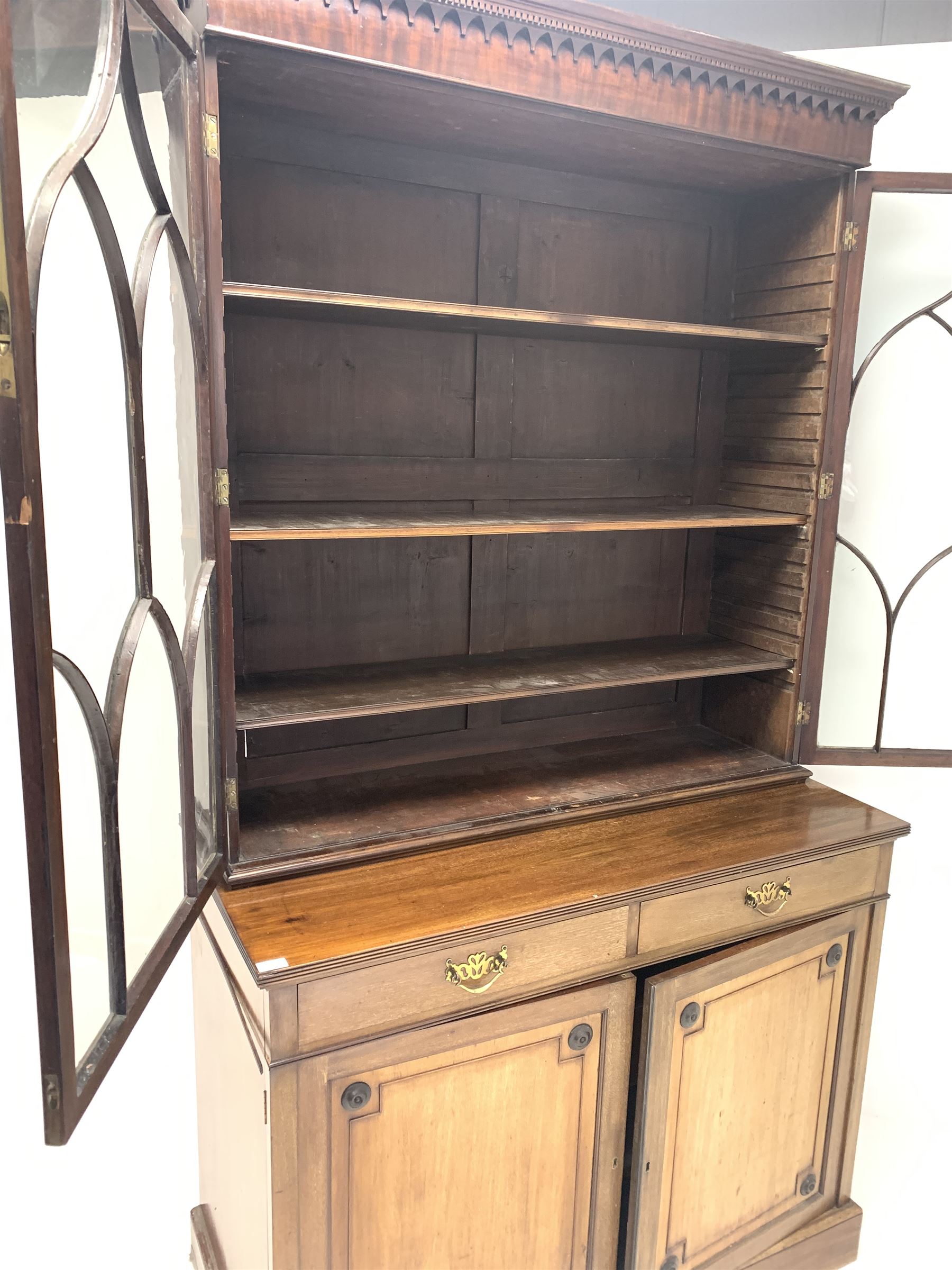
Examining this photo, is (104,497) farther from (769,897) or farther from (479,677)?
(769,897)

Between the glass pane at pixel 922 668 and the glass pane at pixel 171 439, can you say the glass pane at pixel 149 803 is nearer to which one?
the glass pane at pixel 171 439

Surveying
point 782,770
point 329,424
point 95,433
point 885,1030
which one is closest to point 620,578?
point 782,770

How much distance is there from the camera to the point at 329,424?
1554 mm

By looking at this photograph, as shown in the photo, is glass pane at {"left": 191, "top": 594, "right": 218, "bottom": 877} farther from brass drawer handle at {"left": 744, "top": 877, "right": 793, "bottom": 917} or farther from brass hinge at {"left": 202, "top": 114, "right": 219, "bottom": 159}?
brass drawer handle at {"left": 744, "top": 877, "right": 793, "bottom": 917}

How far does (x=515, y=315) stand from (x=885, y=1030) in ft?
6.30

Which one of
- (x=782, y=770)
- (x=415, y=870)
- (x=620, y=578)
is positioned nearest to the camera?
(x=415, y=870)

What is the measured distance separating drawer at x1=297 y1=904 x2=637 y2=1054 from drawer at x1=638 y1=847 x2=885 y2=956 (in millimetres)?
57

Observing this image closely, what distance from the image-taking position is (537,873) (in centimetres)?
139

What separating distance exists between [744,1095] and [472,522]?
1.07 meters

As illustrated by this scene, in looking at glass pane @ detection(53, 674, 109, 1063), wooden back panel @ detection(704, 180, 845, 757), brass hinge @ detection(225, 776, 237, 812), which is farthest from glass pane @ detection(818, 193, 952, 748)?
glass pane @ detection(53, 674, 109, 1063)

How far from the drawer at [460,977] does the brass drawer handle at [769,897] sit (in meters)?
0.22

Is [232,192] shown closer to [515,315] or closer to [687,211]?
[515,315]

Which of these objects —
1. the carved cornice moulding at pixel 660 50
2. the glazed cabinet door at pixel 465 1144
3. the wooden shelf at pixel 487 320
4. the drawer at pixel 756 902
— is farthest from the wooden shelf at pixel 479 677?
the carved cornice moulding at pixel 660 50

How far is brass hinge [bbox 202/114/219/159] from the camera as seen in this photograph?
112cm
